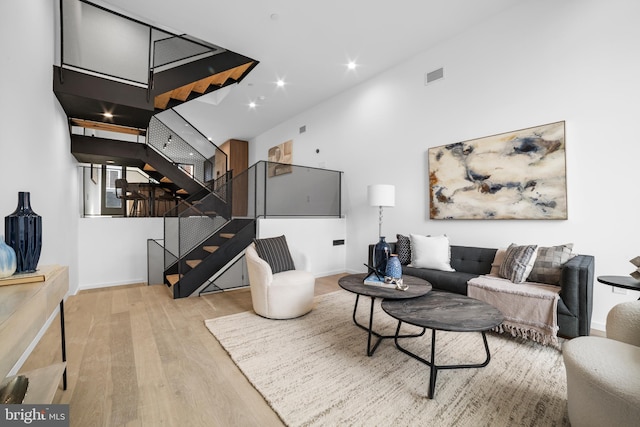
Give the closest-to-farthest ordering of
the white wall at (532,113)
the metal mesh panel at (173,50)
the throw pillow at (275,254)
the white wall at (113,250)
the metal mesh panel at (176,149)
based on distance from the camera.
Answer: the white wall at (532,113) < the throw pillow at (275,254) < the metal mesh panel at (173,50) < the white wall at (113,250) < the metal mesh panel at (176,149)

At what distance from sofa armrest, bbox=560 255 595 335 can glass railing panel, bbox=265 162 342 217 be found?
4026 millimetres

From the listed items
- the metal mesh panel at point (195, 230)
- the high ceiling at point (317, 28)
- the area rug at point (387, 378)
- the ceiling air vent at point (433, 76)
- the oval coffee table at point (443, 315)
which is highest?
the high ceiling at point (317, 28)

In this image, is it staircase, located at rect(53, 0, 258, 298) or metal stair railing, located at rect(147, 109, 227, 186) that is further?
metal stair railing, located at rect(147, 109, 227, 186)

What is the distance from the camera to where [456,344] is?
2.60 metres

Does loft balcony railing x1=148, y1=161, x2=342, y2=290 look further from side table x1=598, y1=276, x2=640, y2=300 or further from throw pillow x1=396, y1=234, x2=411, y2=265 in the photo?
side table x1=598, y1=276, x2=640, y2=300

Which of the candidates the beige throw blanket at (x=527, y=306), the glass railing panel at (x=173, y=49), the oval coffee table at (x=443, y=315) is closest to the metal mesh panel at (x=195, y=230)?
the glass railing panel at (x=173, y=49)

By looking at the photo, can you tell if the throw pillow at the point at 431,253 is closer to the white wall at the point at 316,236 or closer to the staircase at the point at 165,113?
the white wall at the point at 316,236

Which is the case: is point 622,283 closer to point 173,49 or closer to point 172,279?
point 172,279

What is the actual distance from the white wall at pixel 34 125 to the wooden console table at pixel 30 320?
0.86m

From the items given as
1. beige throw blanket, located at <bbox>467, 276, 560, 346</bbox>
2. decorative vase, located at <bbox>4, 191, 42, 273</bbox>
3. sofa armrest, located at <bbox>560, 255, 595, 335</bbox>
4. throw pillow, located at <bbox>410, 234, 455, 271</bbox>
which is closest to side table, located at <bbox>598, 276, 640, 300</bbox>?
sofa armrest, located at <bbox>560, 255, 595, 335</bbox>

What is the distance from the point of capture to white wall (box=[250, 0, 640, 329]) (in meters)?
2.87

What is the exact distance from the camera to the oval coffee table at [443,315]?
1.83 metres

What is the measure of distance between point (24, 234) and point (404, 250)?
12.9 feet

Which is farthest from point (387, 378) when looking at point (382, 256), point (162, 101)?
point (162, 101)
